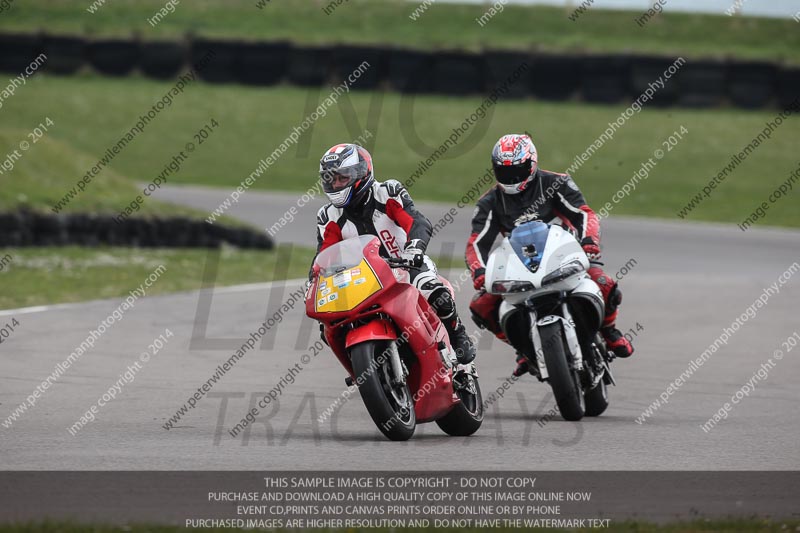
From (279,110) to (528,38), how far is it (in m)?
7.97

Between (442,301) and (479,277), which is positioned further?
(479,277)

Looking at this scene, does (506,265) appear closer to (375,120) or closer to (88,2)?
(375,120)

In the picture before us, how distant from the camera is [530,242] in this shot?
856cm

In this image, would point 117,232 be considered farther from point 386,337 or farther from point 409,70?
point 409,70

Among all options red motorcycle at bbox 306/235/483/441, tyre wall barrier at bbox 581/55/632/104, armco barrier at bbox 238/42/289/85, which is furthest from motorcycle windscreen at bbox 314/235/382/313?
armco barrier at bbox 238/42/289/85

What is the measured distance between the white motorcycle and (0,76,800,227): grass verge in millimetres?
15559

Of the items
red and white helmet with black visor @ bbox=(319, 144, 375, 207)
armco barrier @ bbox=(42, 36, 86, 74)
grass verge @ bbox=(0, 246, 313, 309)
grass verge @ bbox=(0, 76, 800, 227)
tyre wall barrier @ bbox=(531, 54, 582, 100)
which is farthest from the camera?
armco barrier @ bbox=(42, 36, 86, 74)

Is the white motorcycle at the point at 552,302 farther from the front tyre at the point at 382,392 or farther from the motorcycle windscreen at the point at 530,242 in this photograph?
the front tyre at the point at 382,392

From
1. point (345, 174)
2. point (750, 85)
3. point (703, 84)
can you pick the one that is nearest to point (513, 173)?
point (345, 174)

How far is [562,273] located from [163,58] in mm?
25506

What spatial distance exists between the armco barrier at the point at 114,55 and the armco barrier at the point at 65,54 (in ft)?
0.89

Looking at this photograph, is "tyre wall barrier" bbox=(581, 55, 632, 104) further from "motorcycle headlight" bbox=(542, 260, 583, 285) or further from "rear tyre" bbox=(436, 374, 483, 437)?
"rear tyre" bbox=(436, 374, 483, 437)

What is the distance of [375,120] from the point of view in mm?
30969

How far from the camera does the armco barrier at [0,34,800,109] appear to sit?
30234mm
